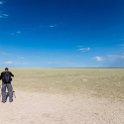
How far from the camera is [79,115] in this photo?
8.88 m

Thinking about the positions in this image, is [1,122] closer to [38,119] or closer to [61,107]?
[38,119]

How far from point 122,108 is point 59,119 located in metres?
3.92

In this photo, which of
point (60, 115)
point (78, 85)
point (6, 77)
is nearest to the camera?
point (60, 115)

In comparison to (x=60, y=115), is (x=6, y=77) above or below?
above

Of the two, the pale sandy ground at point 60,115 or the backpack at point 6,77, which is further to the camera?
the backpack at point 6,77

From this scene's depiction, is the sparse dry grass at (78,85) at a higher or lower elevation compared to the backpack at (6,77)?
lower

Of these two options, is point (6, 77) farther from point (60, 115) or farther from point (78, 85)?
point (78, 85)

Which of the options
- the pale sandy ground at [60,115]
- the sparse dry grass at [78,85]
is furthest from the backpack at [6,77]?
the sparse dry grass at [78,85]

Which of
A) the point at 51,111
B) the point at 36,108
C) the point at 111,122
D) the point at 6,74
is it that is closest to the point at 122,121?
the point at 111,122

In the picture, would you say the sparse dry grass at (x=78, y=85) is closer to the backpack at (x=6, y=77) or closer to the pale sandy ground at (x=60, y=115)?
the pale sandy ground at (x=60, y=115)

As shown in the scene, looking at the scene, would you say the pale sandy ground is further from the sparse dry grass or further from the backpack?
the sparse dry grass

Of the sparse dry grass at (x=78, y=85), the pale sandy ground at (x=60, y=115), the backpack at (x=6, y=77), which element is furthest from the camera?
the sparse dry grass at (x=78, y=85)

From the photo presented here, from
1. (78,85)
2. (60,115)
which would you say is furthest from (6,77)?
(78,85)

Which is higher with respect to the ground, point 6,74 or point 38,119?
point 6,74
